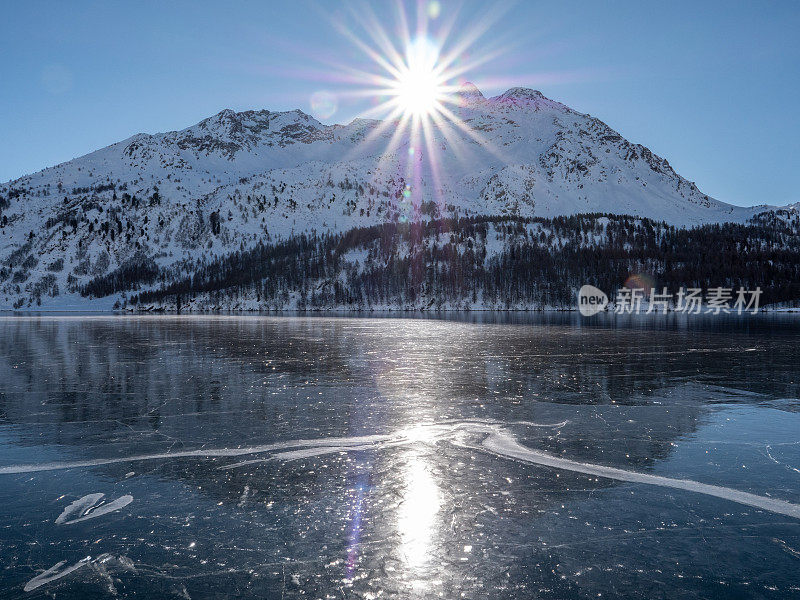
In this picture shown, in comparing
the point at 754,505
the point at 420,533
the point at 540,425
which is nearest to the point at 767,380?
the point at 540,425

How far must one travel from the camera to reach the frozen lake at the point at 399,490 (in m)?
6.43

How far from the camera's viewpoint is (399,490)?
30.3ft

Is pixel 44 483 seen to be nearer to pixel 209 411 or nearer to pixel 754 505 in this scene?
pixel 209 411

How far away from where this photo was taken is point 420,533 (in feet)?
24.8

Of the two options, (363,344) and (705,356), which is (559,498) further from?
(363,344)

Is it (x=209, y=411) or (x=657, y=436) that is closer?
(x=657, y=436)

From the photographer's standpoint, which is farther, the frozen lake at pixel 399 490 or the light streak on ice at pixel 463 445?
the light streak on ice at pixel 463 445

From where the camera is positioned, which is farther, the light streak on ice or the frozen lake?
the light streak on ice

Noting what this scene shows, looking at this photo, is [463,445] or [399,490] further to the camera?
[463,445]

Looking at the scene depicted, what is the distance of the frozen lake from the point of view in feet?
21.1

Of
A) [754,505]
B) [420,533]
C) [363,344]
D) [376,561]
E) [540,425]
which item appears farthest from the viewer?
[363,344]

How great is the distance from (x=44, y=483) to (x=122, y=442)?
285cm

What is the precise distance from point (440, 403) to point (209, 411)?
778 cm

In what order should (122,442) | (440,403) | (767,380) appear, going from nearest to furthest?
(122,442) < (440,403) < (767,380)
